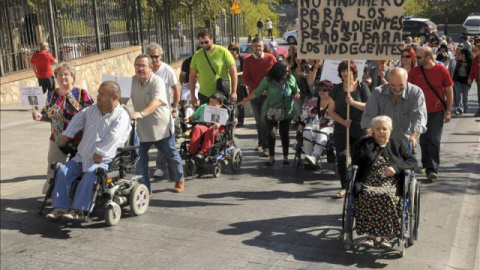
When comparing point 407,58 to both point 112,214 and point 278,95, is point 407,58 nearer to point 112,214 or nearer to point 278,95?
point 278,95

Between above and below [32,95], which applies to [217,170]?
below

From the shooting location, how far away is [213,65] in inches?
362

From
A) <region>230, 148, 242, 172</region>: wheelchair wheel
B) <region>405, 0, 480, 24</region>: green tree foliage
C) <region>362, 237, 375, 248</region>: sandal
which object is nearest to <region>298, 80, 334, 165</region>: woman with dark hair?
<region>230, 148, 242, 172</region>: wheelchair wheel

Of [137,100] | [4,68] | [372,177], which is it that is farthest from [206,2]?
[372,177]

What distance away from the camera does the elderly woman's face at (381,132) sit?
19.1ft

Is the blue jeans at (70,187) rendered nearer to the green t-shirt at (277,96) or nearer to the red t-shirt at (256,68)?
the green t-shirt at (277,96)

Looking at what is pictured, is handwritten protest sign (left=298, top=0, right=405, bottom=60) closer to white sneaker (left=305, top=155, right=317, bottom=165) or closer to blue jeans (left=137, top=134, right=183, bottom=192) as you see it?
white sneaker (left=305, top=155, right=317, bottom=165)

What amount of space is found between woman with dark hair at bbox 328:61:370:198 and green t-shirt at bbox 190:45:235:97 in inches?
88.8

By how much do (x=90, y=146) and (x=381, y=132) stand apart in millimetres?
3154

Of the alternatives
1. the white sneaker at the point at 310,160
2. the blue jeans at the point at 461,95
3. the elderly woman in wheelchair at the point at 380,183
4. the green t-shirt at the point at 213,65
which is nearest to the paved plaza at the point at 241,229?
the white sneaker at the point at 310,160

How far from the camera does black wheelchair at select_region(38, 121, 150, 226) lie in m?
6.57

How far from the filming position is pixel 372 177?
577 cm

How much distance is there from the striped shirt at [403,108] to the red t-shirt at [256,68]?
371 centimetres

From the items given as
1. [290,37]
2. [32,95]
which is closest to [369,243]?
[32,95]
